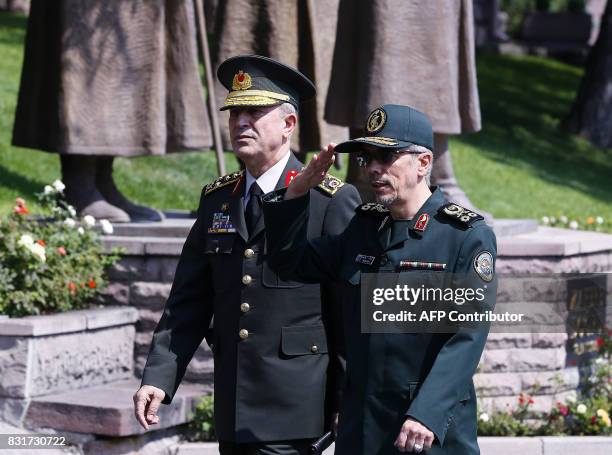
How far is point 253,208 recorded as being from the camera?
4.86 m

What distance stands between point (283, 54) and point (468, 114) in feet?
3.92

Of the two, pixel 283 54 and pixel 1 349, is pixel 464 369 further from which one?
pixel 283 54

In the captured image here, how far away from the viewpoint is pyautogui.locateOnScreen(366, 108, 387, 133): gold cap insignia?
4.13 meters

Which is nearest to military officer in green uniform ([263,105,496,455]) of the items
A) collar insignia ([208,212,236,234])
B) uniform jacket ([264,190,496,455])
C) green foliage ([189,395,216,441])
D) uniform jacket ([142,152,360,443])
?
uniform jacket ([264,190,496,455])

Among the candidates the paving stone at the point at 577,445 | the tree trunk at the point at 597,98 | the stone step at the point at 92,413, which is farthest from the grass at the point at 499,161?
the paving stone at the point at 577,445

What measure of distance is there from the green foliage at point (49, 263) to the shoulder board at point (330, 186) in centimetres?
261

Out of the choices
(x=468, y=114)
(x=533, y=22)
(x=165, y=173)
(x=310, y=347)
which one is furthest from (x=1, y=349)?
(x=533, y=22)

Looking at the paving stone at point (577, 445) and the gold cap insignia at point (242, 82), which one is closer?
the gold cap insignia at point (242, 82)

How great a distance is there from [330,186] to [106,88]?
3.25 m

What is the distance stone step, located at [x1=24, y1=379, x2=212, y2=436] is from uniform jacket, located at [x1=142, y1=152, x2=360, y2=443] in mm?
1936

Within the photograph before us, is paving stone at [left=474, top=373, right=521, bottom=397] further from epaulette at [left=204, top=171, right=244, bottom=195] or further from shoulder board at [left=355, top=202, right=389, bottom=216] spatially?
shoulder board at [left=355, top=202, right=389, bottom=216]

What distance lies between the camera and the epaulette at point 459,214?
4055 mm

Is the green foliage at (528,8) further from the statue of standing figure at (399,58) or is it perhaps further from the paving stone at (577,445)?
the paving stone at (577,445)

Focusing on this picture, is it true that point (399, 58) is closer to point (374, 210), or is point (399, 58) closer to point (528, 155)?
point (374, 210)
